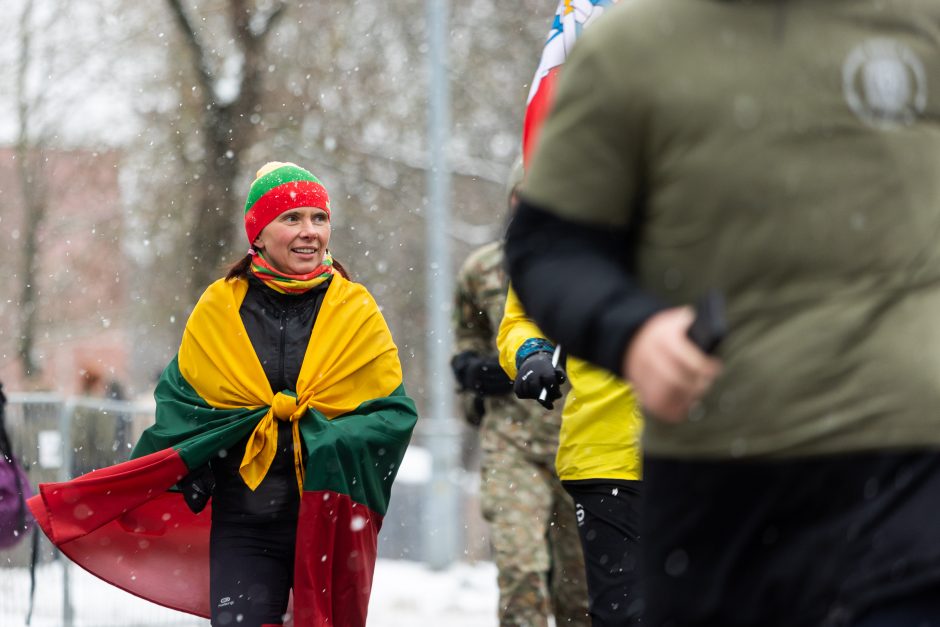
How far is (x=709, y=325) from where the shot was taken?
2.44 meters

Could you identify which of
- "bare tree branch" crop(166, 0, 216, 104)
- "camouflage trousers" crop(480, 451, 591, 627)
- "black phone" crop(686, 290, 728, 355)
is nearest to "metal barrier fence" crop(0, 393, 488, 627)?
"camouflage trousers" crop(480, 451, 591, 627)

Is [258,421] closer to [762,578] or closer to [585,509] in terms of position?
[585,509]

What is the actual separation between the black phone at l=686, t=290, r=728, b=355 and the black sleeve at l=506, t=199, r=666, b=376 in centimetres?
14

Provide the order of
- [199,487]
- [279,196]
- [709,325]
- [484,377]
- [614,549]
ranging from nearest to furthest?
[709,325] → [614,549] → [199,487] → [279,196] → [484,377]

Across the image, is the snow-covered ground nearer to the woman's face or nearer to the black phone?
the woman's face

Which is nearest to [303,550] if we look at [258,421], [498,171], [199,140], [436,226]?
[258,421]

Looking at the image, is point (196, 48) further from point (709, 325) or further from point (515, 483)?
point (709, 325)

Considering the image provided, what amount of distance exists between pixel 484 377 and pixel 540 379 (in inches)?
90.1

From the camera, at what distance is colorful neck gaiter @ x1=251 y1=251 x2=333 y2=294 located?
20.1 feet

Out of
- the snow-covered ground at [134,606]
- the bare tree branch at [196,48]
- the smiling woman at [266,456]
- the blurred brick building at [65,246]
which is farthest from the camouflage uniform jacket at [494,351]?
the blurred brick building at [65,246]

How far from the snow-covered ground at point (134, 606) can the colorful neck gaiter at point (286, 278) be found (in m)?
4.76

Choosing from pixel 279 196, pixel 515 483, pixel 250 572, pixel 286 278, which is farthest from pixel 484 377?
pixel 250 572

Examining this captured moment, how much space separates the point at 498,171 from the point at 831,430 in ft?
86.6

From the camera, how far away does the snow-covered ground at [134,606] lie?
10.9 meters
